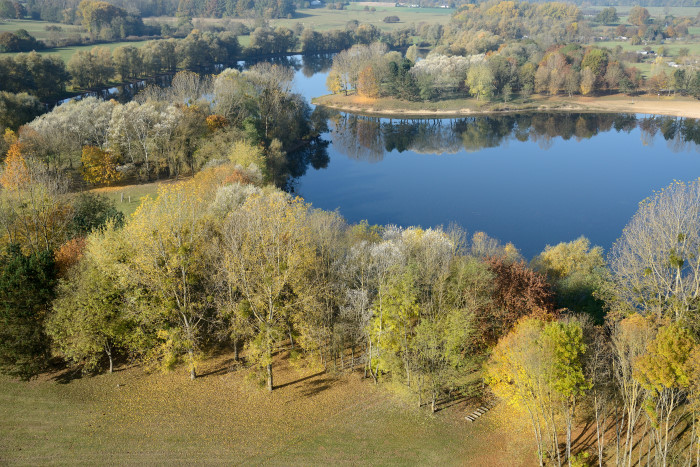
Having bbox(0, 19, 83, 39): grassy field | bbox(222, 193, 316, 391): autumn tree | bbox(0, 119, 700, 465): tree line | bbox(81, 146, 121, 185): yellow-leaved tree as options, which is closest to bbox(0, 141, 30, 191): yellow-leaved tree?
bbox(81, 146, 121, 185): yellow-leaved tree

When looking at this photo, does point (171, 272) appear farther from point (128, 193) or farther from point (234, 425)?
point (128, 193)

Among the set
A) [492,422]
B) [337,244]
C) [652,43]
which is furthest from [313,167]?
[652,43]

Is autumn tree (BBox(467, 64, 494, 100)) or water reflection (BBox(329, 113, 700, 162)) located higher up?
autumn tree (BBox(467, 64, 494, 100))

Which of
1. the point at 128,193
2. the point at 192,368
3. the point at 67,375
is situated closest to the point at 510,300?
the point at 192,368

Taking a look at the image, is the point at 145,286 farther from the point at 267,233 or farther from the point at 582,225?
the point at 582,225

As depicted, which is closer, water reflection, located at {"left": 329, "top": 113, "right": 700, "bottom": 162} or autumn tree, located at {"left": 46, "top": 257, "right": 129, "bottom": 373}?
autumn tree, located at {"left": 46, "top": 257, "right": 129, "bottom": 373}

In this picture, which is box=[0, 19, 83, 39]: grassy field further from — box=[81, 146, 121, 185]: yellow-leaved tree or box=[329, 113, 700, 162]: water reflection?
box=[81, 146, 121, 185]: yellow-leaved tree

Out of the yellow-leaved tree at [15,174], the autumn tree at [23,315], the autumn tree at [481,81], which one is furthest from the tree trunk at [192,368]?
the autumn tree at [481,81]

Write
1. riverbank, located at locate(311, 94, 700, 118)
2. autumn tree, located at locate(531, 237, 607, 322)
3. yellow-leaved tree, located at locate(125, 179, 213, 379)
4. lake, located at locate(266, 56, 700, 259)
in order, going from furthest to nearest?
riverbank, located at locate(311, 94, 700, 118) < lake, located at locate(266, 56, 700, 259) < autumn tree, located at locate(531, 237, 607, 322) < yellow-leaved tree, located at locate(125, 179, 213, 379)
